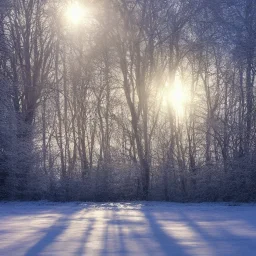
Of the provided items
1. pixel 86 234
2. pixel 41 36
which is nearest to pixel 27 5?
pixel 41 36

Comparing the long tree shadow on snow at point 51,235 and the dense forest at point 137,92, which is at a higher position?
the dense forest at point 137,92

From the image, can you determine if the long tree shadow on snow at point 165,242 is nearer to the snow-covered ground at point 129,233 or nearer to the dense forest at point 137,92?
the snow-covered ground at point 129,233

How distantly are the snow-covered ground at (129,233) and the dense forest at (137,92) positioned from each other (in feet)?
20.6

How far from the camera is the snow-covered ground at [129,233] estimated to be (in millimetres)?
10938

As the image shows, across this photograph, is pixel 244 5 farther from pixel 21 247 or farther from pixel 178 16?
pixel 21 247

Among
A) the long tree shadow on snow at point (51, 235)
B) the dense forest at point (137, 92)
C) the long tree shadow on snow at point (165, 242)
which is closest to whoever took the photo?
the long tree shadow on snow at point (165, 242)

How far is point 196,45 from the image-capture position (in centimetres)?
3164

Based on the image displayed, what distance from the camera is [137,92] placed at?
31484 mm

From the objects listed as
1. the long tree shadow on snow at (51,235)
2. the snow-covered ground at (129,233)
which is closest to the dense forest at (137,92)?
the snow-covered ground at (129,233)

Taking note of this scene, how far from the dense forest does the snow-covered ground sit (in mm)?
6285

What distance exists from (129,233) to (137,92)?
18.6m

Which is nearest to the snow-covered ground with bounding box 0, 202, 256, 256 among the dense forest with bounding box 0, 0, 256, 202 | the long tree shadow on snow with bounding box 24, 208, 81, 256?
the long tree shadow on snow with bounding box 24, 208, 81, 256

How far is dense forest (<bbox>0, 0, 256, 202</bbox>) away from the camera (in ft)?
88.0

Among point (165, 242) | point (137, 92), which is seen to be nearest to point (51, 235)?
point (165, 242)
